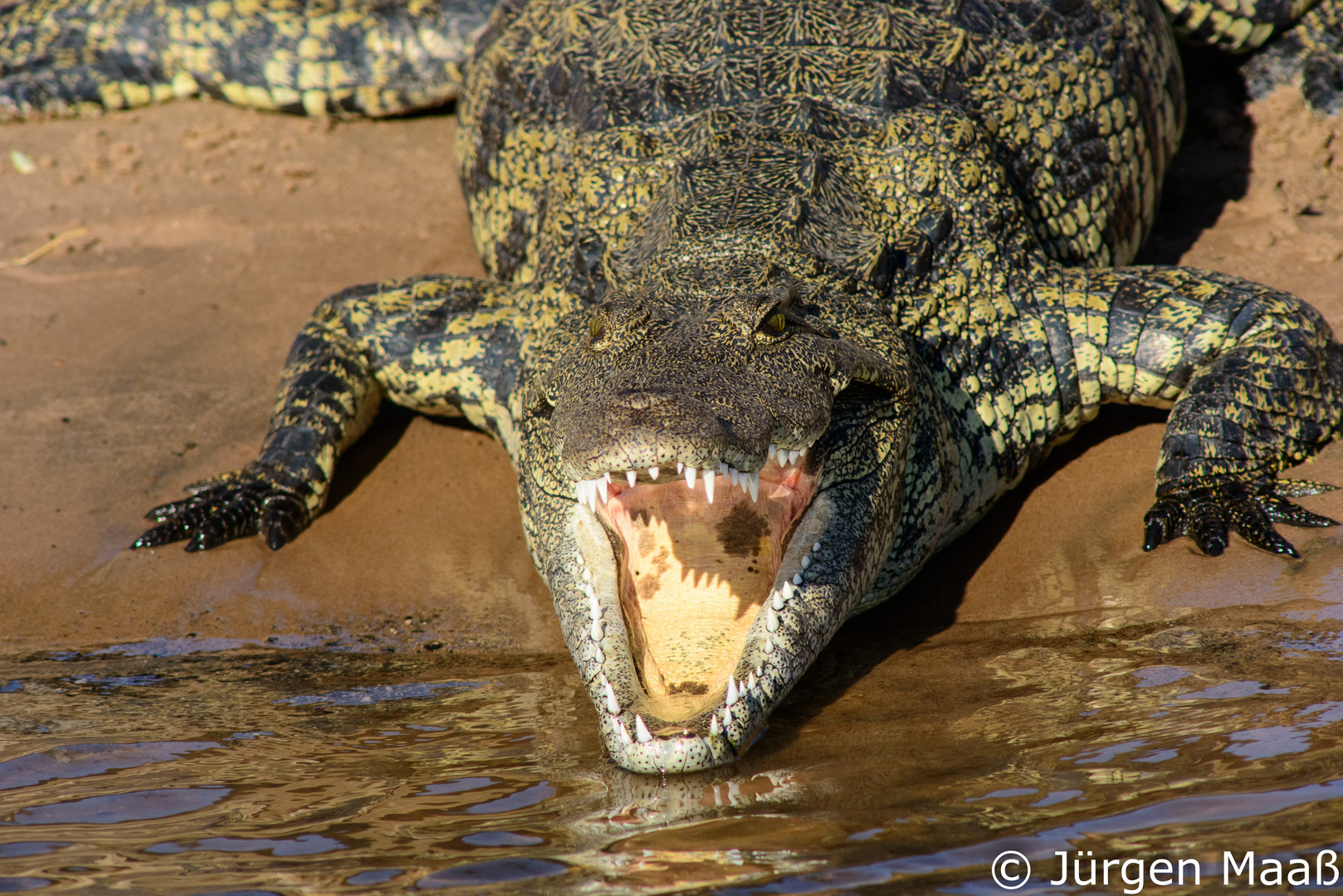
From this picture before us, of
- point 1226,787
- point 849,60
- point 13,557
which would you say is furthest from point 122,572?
point 1226,787

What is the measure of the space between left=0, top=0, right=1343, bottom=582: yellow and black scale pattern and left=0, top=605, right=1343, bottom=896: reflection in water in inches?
19.5

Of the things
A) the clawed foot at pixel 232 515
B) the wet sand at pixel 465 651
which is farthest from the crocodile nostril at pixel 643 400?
the clawed foot at pixel 232 515

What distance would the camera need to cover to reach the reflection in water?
7.65ft

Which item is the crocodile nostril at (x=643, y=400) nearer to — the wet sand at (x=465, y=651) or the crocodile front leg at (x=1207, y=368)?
the wet sand at (x=465, y=651)

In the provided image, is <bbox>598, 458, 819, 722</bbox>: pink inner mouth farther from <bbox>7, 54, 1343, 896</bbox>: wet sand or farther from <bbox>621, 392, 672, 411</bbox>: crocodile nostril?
<bbox>621, 392, 672, 411</bbox>: crocodile nostril

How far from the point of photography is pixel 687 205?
3.96 m

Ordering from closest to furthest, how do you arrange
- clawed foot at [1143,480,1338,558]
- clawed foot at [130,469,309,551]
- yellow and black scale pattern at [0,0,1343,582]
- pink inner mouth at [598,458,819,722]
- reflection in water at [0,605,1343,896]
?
reflection in water at [0,605,1343,896], pink inner mouth at [598,458,819,722], clawed foot at [1143,480,1338,558], yellow and black scale pattern at [0,0,1343,582], clawed foot at [130,469,309,551]

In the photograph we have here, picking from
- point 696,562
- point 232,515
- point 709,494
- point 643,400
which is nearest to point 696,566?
point 696,562

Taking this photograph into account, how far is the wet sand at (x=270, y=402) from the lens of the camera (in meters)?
3.93

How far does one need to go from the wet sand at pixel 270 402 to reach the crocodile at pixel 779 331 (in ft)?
0.61

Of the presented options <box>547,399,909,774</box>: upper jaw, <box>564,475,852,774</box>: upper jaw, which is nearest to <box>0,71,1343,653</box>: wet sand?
<box>547,399,909,774</box>: upper jaw

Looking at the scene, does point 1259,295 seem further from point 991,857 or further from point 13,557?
point 13,557

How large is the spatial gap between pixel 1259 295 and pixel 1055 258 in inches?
28.8

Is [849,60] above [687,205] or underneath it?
above
